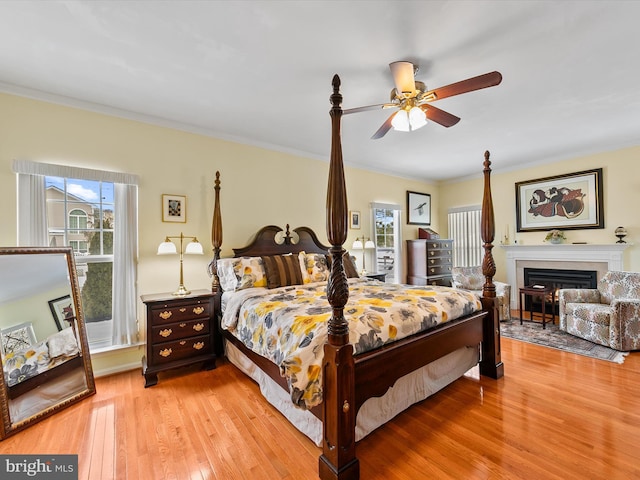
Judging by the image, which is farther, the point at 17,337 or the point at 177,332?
the point at 177,332

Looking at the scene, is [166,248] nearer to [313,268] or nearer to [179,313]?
[179,313]

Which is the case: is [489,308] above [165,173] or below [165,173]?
below

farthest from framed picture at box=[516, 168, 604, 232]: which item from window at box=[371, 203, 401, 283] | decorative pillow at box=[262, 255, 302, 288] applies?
decorative pillow at box=[262, 255, 302, 288]

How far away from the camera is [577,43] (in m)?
2.03

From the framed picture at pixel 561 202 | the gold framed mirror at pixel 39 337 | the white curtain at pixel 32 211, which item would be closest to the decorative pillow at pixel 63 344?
the gold framed mirror at pixel 39 337

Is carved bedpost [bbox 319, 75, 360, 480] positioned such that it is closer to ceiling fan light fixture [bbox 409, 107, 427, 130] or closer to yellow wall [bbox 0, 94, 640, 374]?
ceiling fan light fixture [bbox 409, 107, 427, 130]

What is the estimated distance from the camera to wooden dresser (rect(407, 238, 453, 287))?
5297 mm

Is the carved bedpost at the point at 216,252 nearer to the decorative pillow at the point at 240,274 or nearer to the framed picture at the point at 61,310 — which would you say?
the decorative pillow at the point at 240,274

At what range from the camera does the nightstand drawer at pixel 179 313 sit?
9.04ft

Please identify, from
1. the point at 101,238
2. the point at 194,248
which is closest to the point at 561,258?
the point at 194,248

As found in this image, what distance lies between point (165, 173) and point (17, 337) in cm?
192

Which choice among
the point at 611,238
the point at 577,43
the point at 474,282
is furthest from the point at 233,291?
the point at 611,238

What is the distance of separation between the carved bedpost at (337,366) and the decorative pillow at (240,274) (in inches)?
67.6

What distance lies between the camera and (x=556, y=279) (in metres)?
4.89
